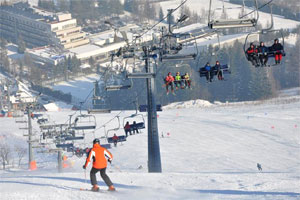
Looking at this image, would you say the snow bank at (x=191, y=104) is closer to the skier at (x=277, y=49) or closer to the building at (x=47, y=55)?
the building at (x=47, y=55)

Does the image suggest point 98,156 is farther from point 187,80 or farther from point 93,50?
point 93,50

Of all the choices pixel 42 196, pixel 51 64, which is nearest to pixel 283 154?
pixel 42 196

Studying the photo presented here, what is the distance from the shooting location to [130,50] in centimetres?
2625

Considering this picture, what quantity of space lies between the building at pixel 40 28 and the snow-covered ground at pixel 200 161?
50141mm

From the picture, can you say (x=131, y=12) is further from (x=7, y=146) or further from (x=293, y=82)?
(x=7, y=146)

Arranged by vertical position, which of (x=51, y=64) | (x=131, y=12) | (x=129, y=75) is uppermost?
(x=131, y=12)

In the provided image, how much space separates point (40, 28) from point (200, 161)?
9108cm

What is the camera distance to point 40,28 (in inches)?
4953

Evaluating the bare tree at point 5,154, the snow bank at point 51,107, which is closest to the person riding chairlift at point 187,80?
the bare tree at point 5,154

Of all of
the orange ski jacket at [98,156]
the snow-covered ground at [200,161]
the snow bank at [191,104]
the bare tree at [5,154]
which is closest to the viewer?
the orange ski jacket at [98,156]

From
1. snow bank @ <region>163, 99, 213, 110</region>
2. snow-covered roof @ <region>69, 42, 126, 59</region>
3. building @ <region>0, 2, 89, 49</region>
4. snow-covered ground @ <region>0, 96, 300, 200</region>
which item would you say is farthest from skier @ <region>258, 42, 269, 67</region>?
building @ <region>0, 2, 89, 49</region>

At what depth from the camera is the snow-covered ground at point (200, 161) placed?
1666cm

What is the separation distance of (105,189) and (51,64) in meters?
92.5

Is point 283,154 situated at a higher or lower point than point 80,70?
lower
